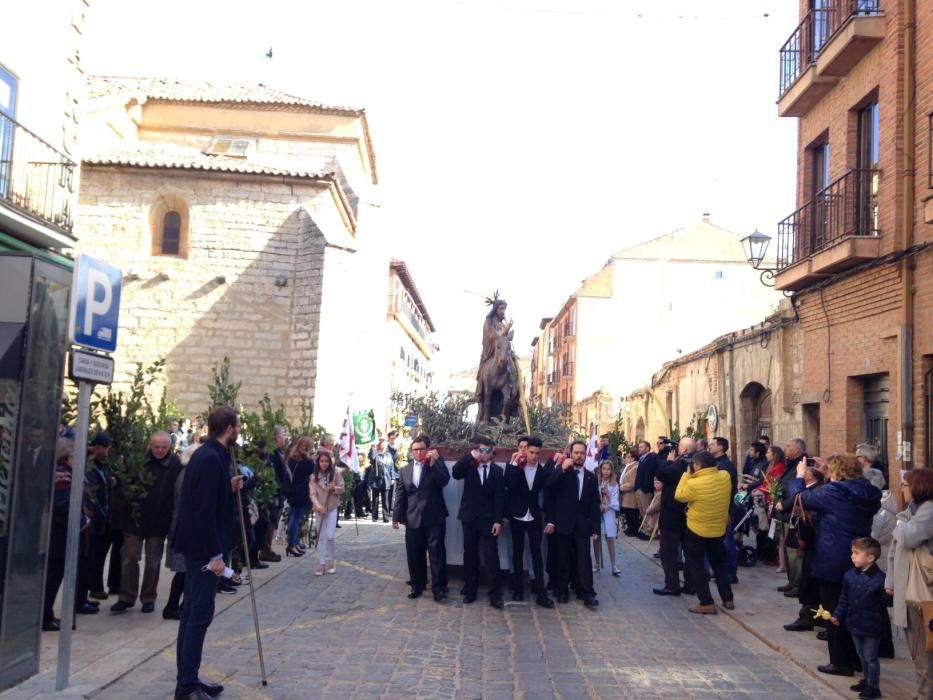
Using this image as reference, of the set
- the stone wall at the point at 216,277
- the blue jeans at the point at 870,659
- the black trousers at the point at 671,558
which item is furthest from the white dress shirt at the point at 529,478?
the stone wall at the point at 216,277

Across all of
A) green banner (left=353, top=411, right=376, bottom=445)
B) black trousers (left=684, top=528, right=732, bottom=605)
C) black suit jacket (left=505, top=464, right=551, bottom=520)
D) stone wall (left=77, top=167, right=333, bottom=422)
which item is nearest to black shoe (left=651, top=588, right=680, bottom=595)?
black trousers (left=684, top=528, right=732, bottom=605)

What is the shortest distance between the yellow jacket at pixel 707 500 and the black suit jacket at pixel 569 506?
1075 mm

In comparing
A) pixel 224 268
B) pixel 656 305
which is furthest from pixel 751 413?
pixel 656 305

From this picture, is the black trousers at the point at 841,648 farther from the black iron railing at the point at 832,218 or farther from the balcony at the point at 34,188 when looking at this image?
the balcony at the point at 34,188

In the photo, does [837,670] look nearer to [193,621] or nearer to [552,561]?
[552,561]

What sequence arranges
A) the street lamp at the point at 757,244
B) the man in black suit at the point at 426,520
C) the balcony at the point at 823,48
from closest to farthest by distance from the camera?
the man in black suit at the point at 426,520, the balcony at the point at 823,48, the street lamp at the point at 757,244

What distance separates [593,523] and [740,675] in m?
3.39

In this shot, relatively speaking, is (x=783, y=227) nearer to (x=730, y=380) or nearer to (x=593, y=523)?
(x=730, y=380)

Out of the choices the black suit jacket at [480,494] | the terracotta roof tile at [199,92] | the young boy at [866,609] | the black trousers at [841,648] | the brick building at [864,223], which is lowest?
the black trousers at [841,648]

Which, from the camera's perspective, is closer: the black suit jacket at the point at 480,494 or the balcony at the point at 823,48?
the black suit jacket at the point at 480,494

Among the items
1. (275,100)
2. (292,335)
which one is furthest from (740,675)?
(275,100)

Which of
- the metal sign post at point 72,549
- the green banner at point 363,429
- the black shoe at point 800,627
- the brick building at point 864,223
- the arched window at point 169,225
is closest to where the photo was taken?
the metal sign post at point 72,549

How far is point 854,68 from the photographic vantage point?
14.2 metres

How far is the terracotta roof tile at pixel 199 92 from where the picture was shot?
30.3 meters
